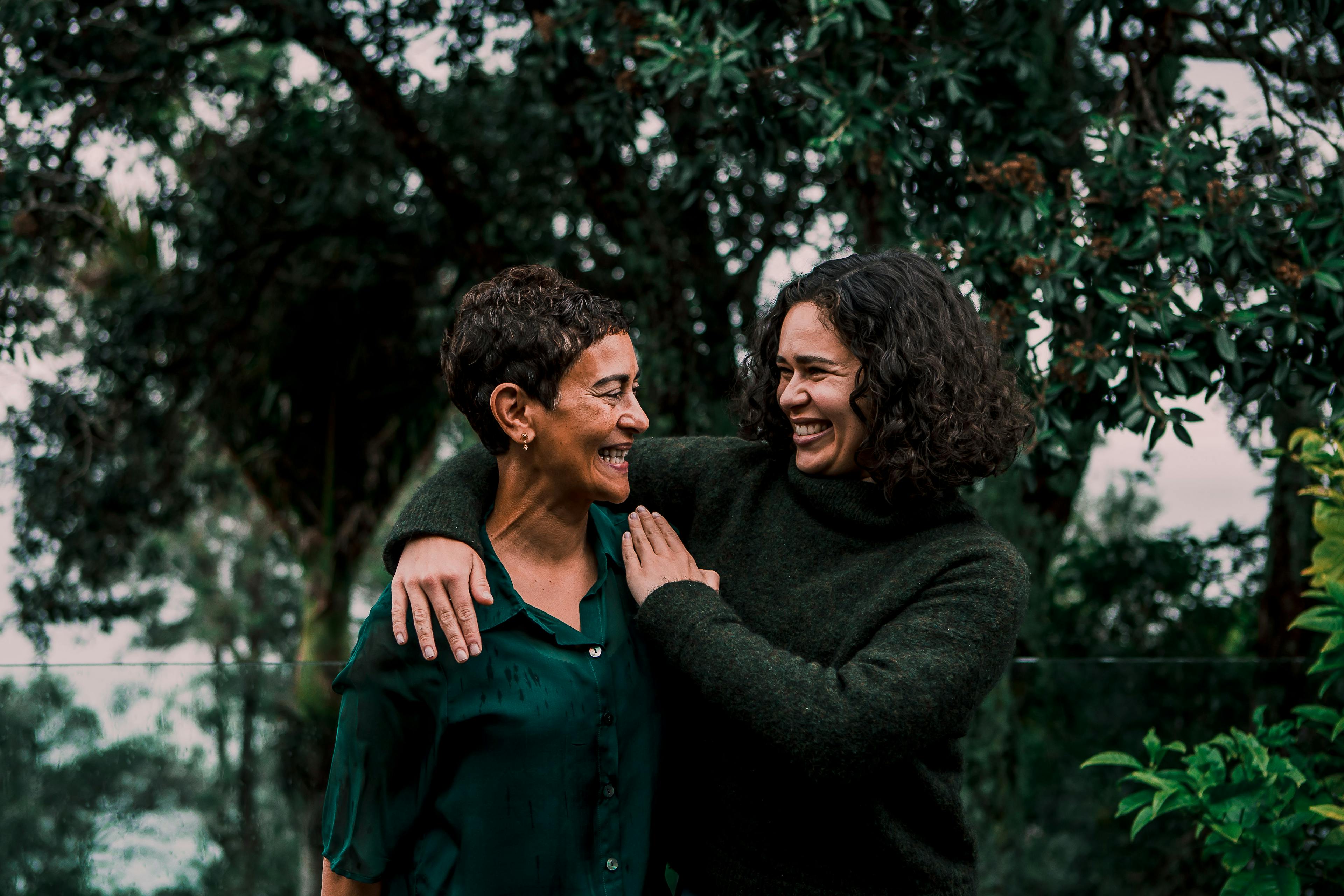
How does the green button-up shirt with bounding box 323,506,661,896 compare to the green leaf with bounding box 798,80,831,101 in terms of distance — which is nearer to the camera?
the green button-up shirt with bounding box 323,506,661,896

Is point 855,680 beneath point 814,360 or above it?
beneath

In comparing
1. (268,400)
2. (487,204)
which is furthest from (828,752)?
(268,400)

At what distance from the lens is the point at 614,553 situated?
194 centimetres

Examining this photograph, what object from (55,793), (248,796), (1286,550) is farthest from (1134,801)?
(55,793)

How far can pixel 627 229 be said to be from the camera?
16.1 feet

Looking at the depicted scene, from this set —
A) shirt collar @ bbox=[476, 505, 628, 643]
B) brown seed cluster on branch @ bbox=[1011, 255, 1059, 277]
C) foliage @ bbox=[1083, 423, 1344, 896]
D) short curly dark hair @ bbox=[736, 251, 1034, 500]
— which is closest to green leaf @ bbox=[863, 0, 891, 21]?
brown seed cluster on branch @ bbox=[1011, 255, 1059, 277]

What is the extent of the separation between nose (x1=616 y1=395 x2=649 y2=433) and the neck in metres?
0.14

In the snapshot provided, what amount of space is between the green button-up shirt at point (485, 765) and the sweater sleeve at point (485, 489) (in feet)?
0.35

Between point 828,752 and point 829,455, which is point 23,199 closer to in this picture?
point 829,455

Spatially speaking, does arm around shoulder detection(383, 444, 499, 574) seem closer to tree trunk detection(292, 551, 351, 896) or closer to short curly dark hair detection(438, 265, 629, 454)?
short curly dark hair detection(438, 265, 629, 454)

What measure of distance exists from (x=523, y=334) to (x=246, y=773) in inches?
113

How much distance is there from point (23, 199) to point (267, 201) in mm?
2184

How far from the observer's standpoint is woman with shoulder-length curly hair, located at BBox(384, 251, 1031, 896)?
1.55m

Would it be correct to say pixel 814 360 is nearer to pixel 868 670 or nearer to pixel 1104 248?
pixel 868 670
